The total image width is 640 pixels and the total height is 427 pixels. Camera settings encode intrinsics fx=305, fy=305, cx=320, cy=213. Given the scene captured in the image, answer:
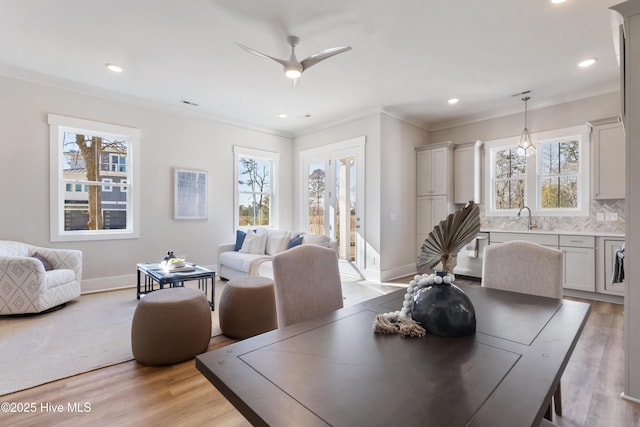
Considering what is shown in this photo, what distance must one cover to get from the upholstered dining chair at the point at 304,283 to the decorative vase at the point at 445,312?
63cm

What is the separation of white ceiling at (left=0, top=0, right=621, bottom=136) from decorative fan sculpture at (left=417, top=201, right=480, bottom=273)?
2.29 metres

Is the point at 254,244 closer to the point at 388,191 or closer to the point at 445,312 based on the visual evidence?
the point at 388,191

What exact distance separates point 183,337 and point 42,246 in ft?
10.2

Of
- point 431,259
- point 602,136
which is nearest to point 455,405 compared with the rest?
point 431,259

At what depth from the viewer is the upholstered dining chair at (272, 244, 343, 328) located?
1.56 meters

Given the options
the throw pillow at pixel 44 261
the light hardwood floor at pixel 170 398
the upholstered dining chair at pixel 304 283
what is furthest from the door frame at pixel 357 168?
the throw pillow at pixel 44 261

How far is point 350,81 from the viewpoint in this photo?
159 inches

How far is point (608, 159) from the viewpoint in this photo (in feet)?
13.3

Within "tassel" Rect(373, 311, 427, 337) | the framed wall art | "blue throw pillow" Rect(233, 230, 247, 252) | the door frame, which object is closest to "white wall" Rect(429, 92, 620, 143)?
the door frame

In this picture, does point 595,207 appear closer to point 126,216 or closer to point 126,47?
point 126,47

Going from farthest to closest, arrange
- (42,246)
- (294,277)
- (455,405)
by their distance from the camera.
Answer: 1. (42,246)
2. (294,277)
3. (455,405)

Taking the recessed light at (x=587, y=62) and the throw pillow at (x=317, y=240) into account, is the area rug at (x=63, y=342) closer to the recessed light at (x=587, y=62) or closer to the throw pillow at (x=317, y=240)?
the throw pillow at (x=317, y=240)

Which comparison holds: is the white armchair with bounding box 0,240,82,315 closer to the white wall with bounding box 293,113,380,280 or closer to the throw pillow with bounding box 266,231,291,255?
the throw pillow with bounding box 266,231,291,255

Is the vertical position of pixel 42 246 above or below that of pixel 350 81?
below
